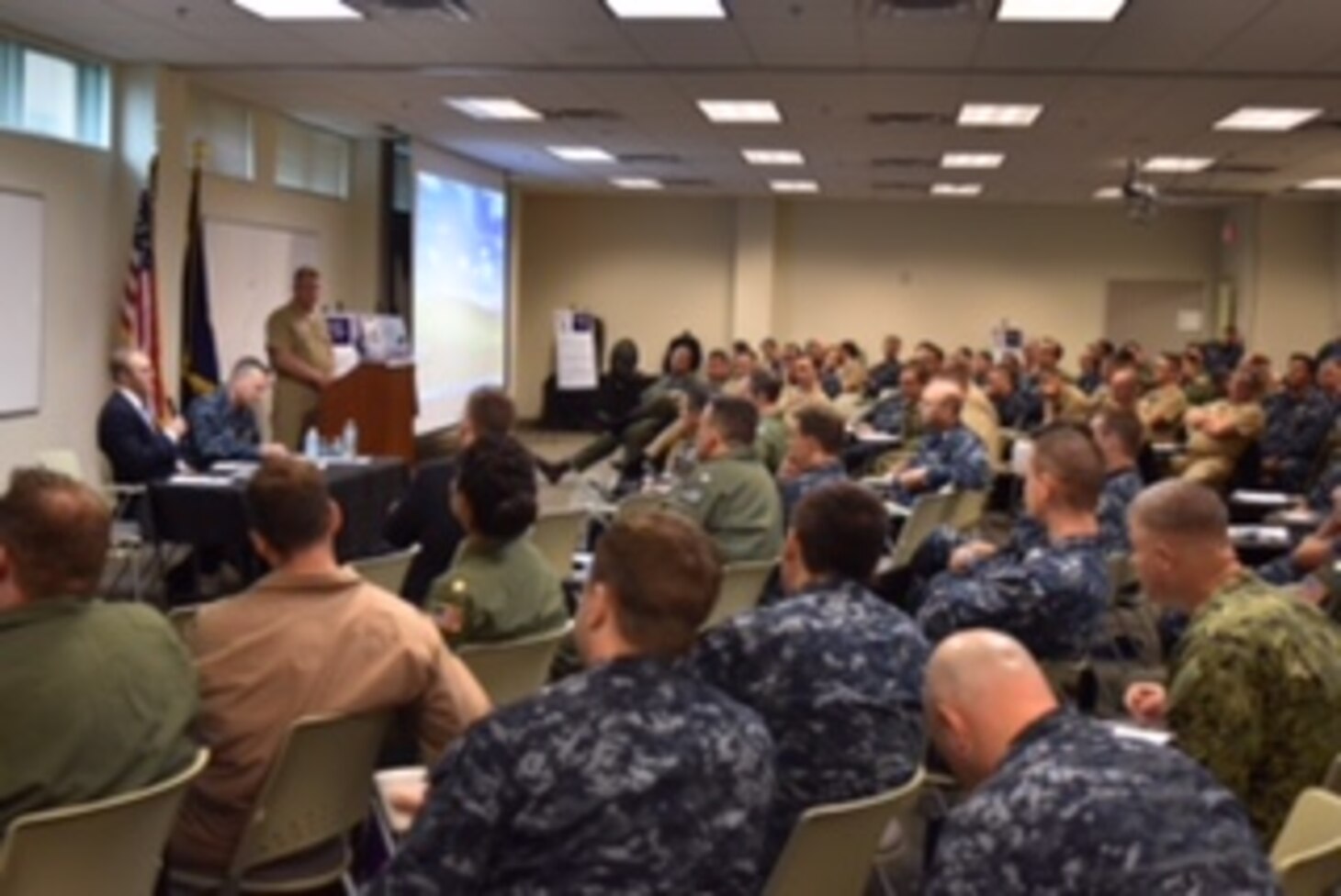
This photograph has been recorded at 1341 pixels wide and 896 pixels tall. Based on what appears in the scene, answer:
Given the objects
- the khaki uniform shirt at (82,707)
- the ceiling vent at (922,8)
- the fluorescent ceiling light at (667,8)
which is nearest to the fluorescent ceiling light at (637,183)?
the fluorescent ceiling light at (667,8)

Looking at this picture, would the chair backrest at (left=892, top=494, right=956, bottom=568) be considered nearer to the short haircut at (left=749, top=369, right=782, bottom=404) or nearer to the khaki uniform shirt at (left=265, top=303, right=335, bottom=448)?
the short haircut at (left=749, top=369, right=782, bottom=404)

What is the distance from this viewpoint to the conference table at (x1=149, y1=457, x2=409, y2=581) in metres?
7.02

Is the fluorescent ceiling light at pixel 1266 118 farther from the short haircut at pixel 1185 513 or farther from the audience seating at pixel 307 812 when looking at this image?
the audience seating at pixel 307 812

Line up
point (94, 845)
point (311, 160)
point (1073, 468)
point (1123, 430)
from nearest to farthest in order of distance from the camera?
point (94, 845)
point (1073, 468)
point (1123, 430)
point (311, 160)

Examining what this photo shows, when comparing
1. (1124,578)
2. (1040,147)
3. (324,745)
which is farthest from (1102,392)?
(324,745)

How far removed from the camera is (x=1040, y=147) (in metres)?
13.5

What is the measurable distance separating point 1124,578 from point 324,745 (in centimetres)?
407

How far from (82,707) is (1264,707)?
2194 mm

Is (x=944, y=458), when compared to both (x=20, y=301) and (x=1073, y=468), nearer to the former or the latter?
(x=1073, y=468)

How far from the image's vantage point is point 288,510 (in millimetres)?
3031

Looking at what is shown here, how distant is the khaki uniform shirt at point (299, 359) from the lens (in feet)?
32.7

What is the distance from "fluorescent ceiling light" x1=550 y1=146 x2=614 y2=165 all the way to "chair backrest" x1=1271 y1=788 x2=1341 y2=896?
12565mm

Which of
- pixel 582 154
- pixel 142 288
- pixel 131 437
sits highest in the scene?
pixel 582 154

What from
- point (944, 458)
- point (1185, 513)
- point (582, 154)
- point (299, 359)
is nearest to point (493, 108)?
point (299, 359)
